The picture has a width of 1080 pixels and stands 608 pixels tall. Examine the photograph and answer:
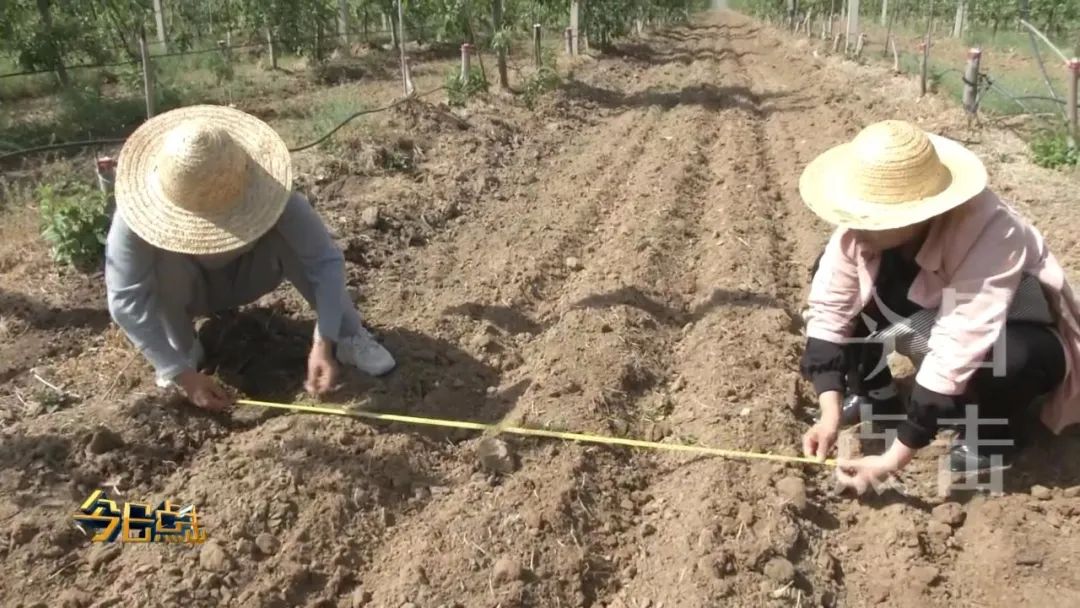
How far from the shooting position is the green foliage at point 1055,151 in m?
6.09

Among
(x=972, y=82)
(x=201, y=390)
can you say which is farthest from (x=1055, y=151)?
(x=201, y=390)

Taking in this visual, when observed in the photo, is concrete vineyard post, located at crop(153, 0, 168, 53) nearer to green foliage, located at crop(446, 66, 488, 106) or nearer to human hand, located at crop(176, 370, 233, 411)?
green foliage, located at crop(446, 66, 488, 106)

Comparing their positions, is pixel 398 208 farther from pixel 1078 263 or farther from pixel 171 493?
pixel 1078 263

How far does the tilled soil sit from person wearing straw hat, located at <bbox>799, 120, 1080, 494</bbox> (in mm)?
279

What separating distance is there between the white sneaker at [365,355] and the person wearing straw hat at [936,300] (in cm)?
157

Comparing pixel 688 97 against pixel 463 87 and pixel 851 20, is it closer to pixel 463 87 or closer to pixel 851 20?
pixel 463 87

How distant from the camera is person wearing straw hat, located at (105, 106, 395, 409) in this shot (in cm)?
256

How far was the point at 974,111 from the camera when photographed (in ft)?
25.6

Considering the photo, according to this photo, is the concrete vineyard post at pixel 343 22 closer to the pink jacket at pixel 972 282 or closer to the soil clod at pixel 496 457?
the soil clod at pixel 496 457

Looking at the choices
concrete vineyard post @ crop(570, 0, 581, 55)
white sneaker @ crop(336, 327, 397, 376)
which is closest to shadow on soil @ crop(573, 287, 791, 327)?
white sneaker @ crop(336, 327, 397, 376)

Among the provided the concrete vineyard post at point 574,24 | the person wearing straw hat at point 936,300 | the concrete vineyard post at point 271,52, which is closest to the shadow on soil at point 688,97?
the concrete vineyard post at point 574,24

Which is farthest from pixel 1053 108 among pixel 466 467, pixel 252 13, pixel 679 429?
pixel 252 13

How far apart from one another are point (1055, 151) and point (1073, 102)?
396 mm

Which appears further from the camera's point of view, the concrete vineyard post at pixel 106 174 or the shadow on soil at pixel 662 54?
the shadow on soil at pixel 662 54
